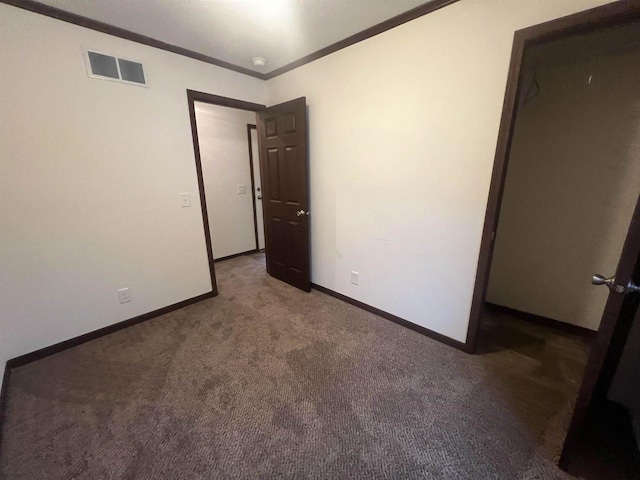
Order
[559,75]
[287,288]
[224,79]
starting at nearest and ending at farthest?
[559,75], [224,79], [287,288]

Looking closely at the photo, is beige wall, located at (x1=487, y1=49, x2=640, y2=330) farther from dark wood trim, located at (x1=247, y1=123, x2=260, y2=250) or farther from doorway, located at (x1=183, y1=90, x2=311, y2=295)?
dark wood trim, located at (x1=247, y1=123, x2=260, y2=250)

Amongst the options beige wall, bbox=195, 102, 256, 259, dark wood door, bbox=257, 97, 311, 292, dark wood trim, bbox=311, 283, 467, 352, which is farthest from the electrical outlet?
dark wood trim, bbox=311, 283, 467, 352

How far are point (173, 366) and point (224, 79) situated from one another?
257 centimetres

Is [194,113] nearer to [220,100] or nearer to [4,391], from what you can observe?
[220,100]

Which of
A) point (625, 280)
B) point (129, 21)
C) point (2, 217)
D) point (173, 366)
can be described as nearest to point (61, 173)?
point (2, 217)

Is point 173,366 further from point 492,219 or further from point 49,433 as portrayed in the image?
point 492,219

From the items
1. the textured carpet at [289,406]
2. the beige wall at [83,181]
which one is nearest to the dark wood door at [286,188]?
the beige wall at [83,181]

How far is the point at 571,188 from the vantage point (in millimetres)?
2000

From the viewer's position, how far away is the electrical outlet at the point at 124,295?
219 cm

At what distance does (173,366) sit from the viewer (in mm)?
1805

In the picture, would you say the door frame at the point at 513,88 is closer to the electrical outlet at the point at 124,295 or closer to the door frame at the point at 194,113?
the door frame at the point at 194,113

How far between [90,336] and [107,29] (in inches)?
92.4

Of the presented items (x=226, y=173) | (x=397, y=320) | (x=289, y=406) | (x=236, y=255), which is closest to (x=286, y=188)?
(x=226, y=173)

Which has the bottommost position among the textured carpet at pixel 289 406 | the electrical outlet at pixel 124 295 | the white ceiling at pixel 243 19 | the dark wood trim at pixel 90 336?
the textured carpet at pixel 289 406
